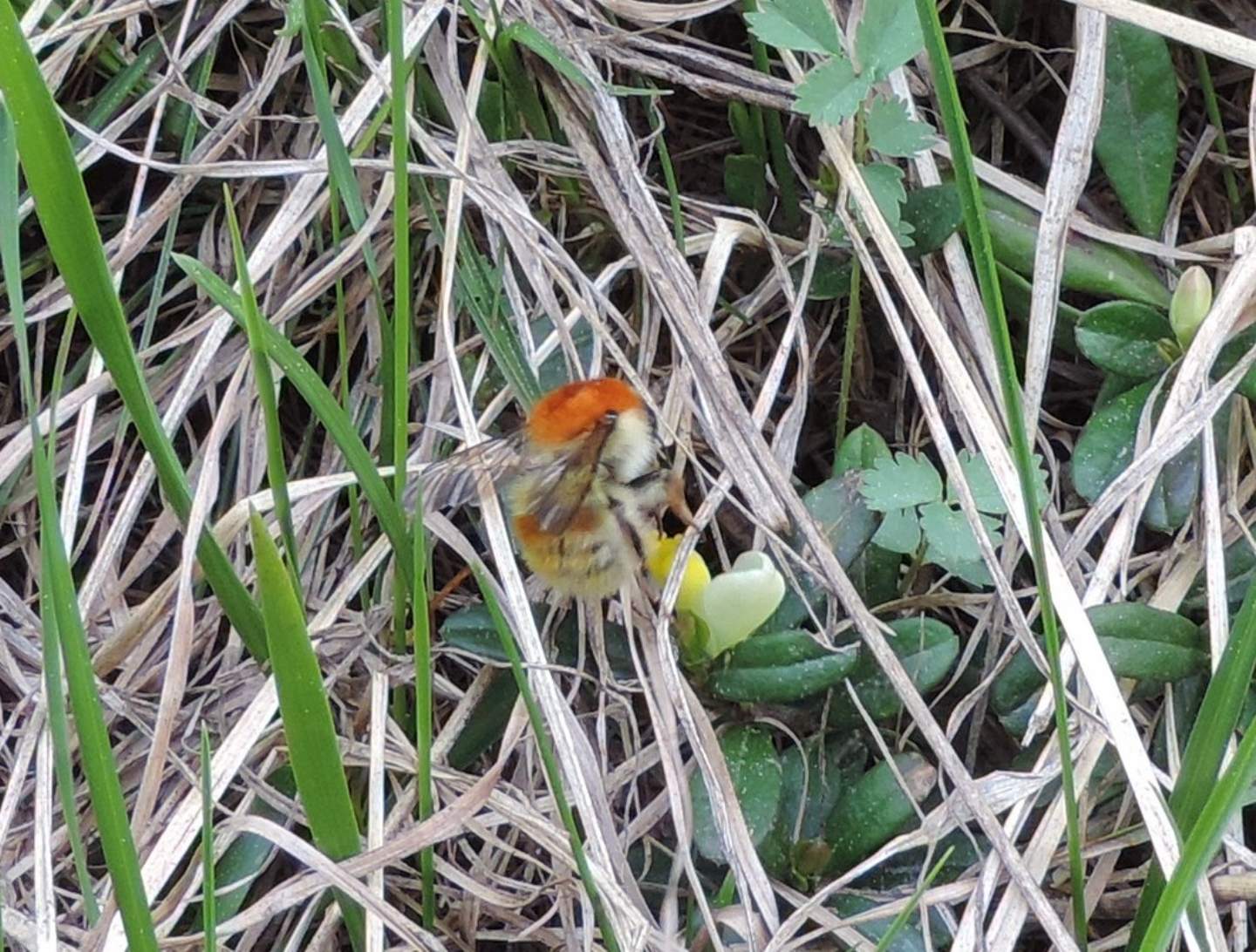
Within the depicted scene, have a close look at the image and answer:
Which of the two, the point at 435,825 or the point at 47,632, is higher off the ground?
the point at 47,632

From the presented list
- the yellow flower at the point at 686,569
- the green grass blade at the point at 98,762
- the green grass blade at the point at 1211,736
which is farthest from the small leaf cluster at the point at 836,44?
the green grass blade at the point at 98,762

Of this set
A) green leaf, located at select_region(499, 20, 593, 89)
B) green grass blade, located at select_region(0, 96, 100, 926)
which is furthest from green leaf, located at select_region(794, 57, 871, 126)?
green grass blade, located at select_region(0, 96, 100, 926)

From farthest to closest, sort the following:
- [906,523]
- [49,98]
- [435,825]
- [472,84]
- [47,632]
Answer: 1. [472,84]
2. [906,523]
3. [435,825]
4. [47,632]
5. [49,98]

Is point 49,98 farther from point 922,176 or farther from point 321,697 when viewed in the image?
point 922,176

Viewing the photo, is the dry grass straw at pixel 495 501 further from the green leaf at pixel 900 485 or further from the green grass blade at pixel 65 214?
the green grass blade at pixel 65 214

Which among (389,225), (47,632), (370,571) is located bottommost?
(370,571)

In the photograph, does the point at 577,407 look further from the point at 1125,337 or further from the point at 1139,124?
the point at 1139,124

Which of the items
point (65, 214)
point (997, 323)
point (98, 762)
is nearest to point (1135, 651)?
point (997, 323)

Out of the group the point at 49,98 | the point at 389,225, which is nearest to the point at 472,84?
the point at 389,225
